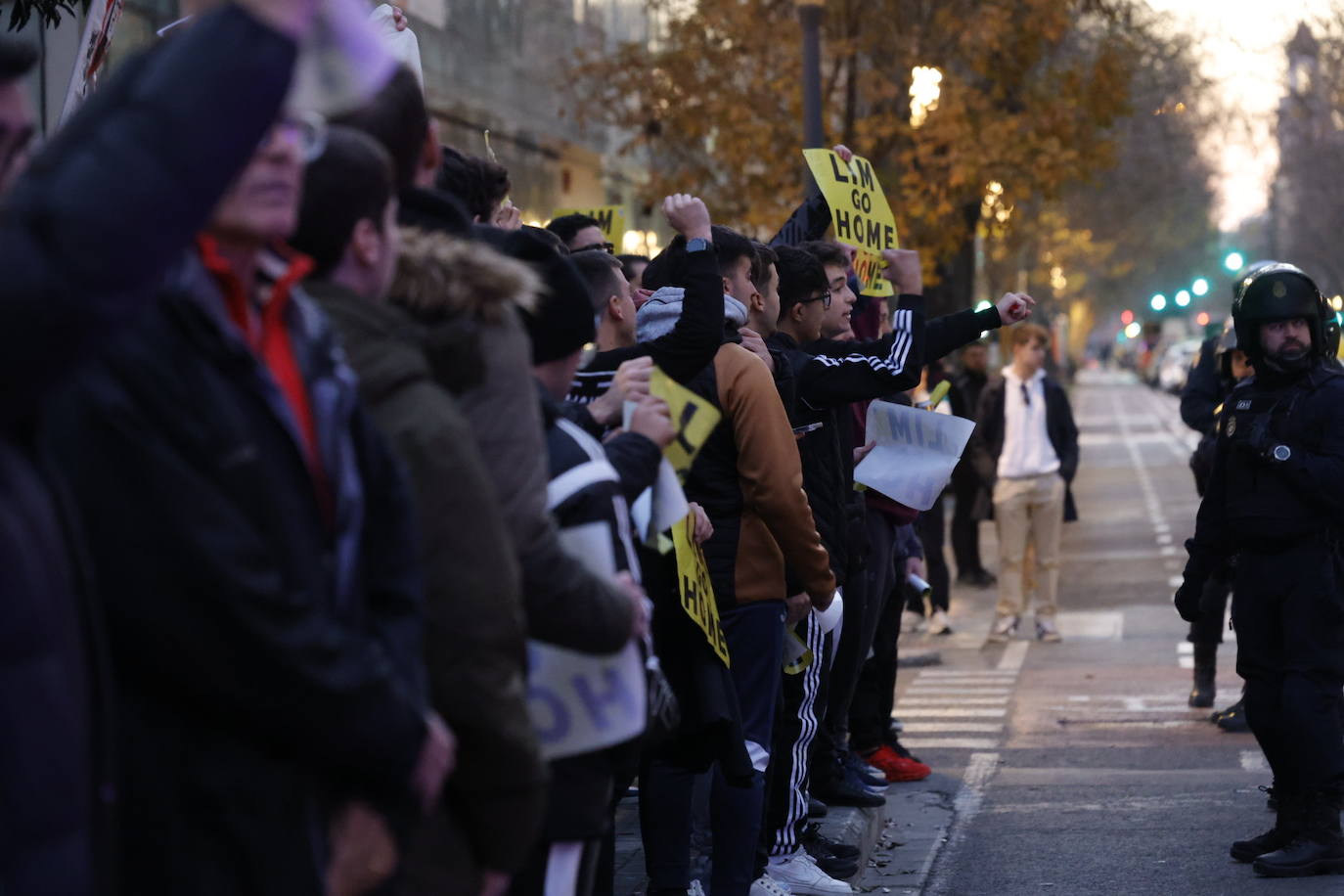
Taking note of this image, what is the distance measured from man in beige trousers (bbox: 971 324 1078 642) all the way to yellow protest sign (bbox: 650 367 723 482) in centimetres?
980

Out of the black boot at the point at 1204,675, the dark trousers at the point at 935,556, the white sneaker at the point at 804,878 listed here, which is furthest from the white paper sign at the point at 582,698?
the dark trousers at the point at 935,556

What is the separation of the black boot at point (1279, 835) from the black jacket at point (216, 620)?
5167 millimetres

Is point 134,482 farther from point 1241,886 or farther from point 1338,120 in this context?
point 1338,120

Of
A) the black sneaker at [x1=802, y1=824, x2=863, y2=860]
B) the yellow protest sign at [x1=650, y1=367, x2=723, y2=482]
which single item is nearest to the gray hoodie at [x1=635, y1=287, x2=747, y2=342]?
the yellow protest sign at [x1=650, y1=367, x2=723, y2=482]

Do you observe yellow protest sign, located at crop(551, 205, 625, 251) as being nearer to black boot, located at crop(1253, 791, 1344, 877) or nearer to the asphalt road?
the asphalt road

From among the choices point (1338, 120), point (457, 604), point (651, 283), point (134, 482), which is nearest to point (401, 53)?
point (651, 283)

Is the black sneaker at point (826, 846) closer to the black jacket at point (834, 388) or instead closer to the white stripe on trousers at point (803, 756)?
the white stripe on trousers at point (803, 756)

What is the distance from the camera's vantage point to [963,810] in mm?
8156

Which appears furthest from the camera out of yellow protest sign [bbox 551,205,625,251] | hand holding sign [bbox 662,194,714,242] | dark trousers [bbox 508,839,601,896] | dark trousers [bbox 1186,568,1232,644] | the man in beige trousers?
the man in beige trousers

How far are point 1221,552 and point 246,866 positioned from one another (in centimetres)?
567

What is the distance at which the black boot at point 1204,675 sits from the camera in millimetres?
10422

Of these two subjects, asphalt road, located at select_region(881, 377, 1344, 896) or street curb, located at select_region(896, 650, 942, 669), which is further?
street curb, located at select_region(896, 650, 942, 669)

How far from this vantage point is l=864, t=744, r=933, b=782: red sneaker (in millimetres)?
8781

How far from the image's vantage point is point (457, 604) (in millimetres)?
2707
